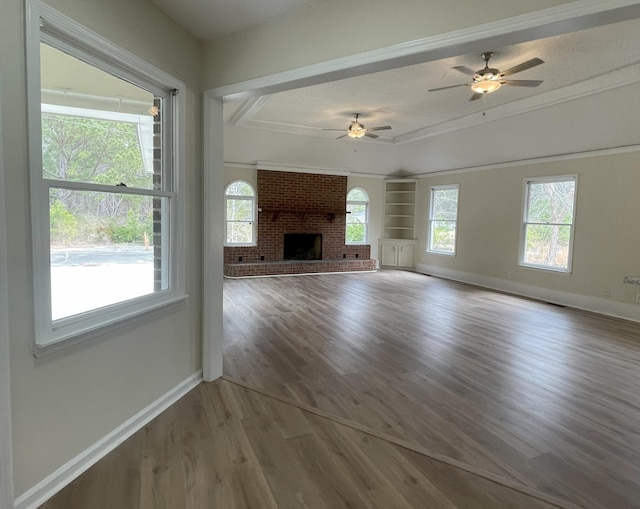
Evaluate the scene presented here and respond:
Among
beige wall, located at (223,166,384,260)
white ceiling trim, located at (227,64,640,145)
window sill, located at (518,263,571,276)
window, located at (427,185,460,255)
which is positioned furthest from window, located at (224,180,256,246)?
window sill, located at (518,263,571,276)

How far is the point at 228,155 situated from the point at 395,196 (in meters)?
4.80

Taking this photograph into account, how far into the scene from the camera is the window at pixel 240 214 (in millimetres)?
8852

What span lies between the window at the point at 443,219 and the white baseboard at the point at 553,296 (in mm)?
619

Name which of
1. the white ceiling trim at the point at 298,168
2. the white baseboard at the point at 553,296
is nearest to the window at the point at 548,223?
the white baseboard at the point at 553,296

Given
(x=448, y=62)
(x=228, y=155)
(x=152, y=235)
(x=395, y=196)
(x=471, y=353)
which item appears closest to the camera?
(x=152, y=235)

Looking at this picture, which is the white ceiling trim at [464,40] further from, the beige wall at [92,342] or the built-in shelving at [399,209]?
the built-in shelving at [399,209]

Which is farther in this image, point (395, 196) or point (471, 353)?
point (395, 196)

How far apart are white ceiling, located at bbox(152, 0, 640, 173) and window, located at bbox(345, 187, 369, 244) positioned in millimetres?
1760

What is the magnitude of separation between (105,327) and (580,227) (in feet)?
22.8

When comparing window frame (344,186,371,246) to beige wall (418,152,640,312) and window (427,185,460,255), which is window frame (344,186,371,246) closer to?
window (427,185,460,255)

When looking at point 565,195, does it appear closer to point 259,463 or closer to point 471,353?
point 471,353

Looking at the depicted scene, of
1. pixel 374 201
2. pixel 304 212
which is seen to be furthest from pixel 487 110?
pixel 304 212

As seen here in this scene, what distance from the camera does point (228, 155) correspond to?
8.40 m

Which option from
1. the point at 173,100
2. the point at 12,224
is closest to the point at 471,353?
the point at 173,100
